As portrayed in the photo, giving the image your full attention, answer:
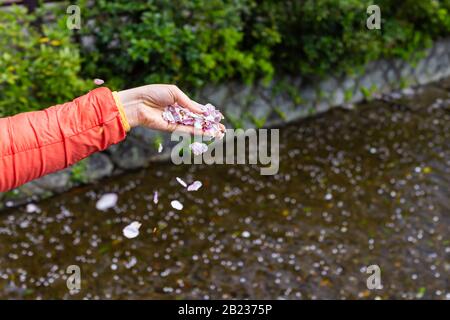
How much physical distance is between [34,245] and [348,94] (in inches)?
158

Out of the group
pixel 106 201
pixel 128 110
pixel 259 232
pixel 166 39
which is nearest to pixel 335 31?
pixel 166 39

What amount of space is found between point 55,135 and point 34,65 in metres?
3.39

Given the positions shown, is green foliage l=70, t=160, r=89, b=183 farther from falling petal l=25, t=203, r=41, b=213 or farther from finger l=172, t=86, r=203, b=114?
finger l=172, t=86, r=203, b=114

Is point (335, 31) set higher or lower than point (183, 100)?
lower

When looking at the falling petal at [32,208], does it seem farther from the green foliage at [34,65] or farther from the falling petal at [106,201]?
the green foliage at [34,65]

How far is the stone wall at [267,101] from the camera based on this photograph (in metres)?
5.30

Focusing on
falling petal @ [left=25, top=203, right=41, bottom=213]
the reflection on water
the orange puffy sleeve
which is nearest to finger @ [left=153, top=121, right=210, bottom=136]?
the orange puffy sleeve

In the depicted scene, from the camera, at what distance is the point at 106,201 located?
5.16m

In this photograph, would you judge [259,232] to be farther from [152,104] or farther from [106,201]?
[152,104]

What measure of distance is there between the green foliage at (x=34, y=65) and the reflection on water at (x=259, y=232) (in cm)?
88

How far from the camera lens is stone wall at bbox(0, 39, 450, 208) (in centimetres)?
530

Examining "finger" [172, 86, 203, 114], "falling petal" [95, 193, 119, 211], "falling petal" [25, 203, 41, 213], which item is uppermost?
"finger" [172, 86, 203, 114]

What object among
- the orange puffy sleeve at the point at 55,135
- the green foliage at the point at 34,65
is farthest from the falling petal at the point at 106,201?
the orange puffy sleeve at the point at 55,135

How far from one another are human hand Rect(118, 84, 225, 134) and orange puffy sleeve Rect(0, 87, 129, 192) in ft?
0.32
